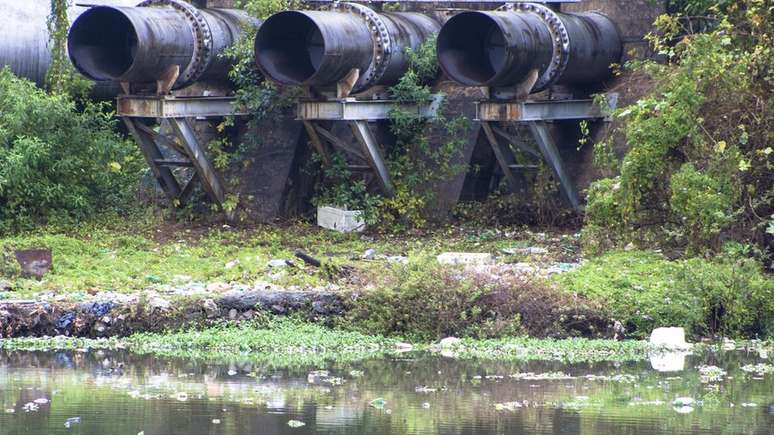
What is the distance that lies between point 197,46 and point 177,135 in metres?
0.96

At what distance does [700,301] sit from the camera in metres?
11.1

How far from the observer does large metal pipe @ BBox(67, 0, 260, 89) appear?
48.5 feet

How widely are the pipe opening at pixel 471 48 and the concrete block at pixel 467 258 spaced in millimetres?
2435

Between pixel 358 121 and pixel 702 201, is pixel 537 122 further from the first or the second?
→ pixel 702 201

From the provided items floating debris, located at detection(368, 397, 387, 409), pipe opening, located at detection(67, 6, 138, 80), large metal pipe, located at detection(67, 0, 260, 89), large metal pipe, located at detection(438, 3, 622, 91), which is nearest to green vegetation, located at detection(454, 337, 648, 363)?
floating debris, located at detection(368, 397, 387, 409)

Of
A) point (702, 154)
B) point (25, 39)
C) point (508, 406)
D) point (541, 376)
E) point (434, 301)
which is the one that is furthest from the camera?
point (25, 39)

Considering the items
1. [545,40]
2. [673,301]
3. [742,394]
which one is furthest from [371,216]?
[742,394]

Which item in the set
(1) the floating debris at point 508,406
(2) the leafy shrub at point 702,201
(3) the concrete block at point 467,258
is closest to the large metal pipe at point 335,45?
(3) the concrete block at point 467,258

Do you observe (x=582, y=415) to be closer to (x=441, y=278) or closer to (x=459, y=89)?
(x=441, y=278)

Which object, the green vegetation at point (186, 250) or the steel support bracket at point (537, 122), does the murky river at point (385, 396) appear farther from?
the steel support bracket at point (537, 122)

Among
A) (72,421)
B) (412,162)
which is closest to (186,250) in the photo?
(412,162)

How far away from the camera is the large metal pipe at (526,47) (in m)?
14.8

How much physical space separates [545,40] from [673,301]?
4.65 metres

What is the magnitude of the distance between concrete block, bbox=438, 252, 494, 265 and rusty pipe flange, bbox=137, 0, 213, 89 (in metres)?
3.64
